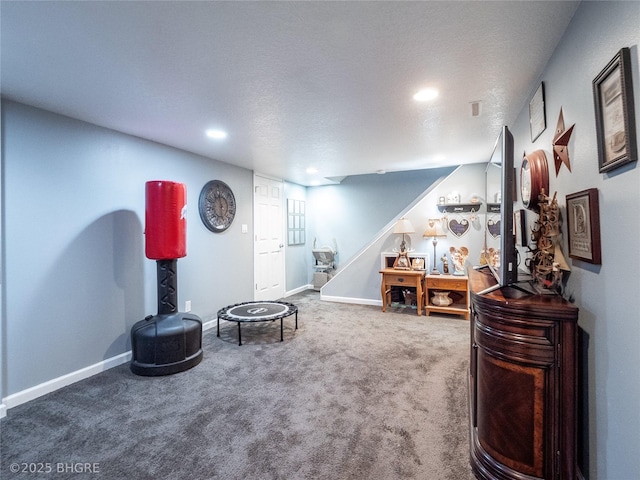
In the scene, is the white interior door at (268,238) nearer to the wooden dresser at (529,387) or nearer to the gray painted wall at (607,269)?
the wooden dresser at (529,387)

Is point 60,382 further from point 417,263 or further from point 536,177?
point 417,263

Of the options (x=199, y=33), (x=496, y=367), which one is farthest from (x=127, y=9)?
(x=496, y=367)

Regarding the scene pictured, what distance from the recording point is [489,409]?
147 cm

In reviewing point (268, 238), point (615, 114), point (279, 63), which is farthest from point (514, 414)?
point (268, 238)

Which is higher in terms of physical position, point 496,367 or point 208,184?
point 208,184

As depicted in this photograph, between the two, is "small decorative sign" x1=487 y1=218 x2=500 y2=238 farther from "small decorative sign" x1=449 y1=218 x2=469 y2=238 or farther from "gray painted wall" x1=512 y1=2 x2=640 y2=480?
"gray painted wall" x1=512 y1=2 x2=640 y2=480

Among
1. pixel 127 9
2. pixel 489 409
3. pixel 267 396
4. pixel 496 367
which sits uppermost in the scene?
pixel 127 9

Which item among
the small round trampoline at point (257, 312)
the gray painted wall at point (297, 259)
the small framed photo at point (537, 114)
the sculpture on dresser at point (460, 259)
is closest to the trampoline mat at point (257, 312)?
the small round trampoline at point (257, 312)

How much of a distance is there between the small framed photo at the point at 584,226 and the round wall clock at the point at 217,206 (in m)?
3.67

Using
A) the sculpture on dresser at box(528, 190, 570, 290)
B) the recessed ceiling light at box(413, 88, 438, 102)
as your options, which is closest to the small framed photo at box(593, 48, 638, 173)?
the sculpture on dresser at box(528, 190, 570, 290)

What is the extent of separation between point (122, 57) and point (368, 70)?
143 centimetres

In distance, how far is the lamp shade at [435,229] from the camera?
473 centimetres

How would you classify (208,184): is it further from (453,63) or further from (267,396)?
(453,63)

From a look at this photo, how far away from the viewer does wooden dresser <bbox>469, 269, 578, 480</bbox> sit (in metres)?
1.28
